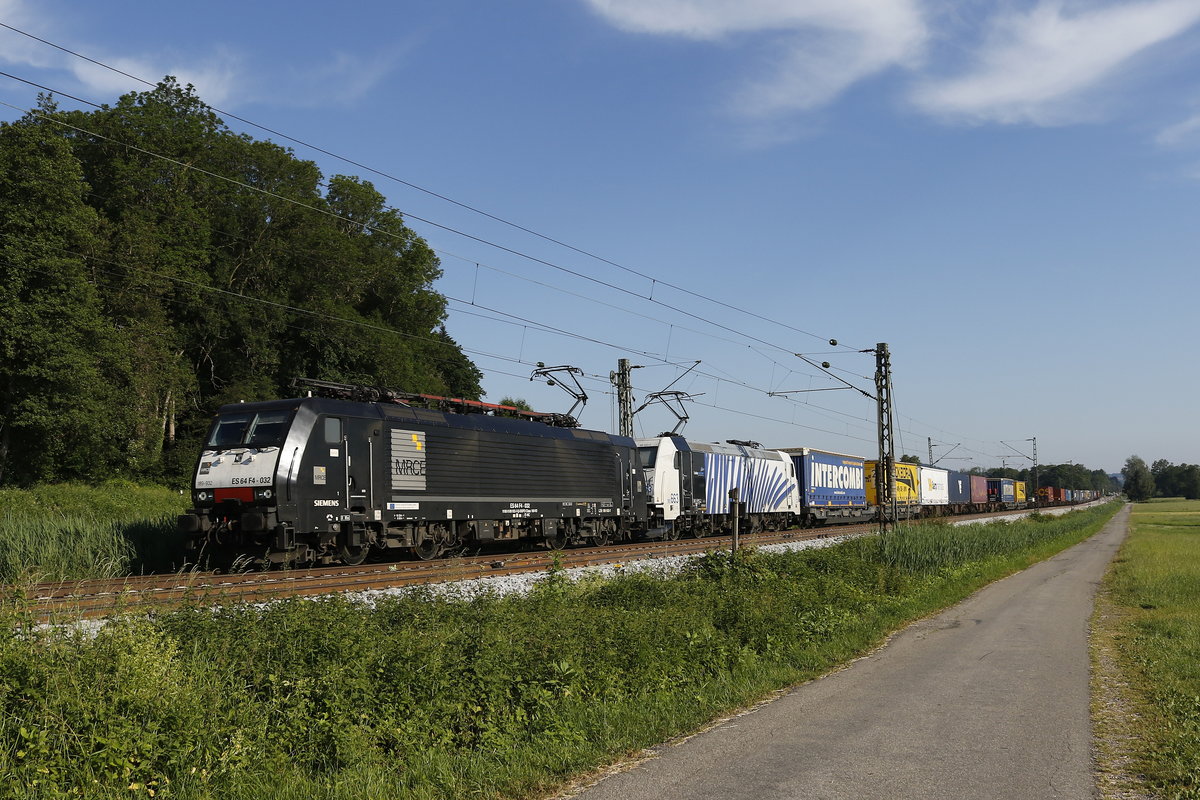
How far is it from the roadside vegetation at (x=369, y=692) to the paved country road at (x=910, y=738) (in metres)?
0.60

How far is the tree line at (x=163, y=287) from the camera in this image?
3916 centimetres

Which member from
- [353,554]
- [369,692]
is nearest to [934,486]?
[353,554]

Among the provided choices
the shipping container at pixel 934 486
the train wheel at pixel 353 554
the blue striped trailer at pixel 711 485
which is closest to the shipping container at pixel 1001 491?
the shipping container at pixel 934 486

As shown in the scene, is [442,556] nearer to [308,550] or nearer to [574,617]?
[308,550]

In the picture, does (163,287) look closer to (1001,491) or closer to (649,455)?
(649,455)

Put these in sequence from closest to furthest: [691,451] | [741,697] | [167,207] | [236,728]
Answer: [236,728] → [741,697] → [691,451] → [167,207]

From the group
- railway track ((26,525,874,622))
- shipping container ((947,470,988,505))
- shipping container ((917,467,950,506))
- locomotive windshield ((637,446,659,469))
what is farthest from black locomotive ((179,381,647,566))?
shipping container ((947,470,988,505))

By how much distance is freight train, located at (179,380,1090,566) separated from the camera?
64.6ft

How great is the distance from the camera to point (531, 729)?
8711mm

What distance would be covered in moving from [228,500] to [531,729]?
1305cm

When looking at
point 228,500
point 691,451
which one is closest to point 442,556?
point 228,500

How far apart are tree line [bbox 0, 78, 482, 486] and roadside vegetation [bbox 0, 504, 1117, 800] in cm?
2571

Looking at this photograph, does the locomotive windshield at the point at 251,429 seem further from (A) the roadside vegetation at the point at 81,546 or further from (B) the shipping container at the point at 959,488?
(B) the shipping container at the point at 959,488

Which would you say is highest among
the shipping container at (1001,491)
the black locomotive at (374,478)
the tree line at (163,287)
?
the tree line at (163,287)
